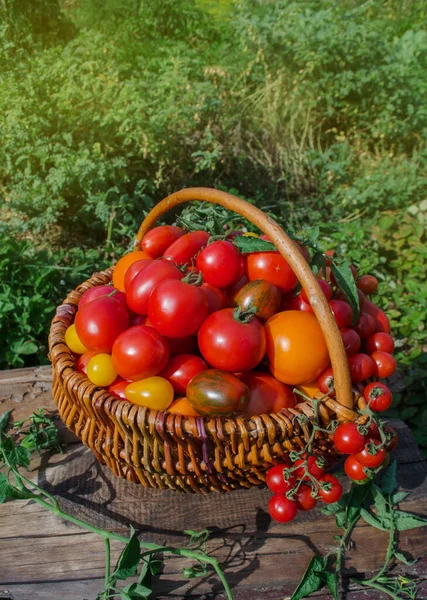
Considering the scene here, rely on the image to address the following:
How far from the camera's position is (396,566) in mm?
1204

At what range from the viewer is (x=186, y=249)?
1.37 metres

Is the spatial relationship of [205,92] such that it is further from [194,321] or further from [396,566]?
[396,566]

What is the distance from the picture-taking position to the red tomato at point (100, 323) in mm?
1184

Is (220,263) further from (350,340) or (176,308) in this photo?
(350,340)

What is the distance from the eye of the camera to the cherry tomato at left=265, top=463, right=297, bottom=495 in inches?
42.4

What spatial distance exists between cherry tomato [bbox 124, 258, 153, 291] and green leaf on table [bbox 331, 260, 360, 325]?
1.65 ft

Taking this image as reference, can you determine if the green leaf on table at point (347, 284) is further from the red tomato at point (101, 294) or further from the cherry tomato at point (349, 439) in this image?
the red tomato at point (101, 294)

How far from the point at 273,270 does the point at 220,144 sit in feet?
7.40

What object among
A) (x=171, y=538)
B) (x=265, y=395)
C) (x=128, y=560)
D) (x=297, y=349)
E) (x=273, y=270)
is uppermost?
(x=273, y=270)

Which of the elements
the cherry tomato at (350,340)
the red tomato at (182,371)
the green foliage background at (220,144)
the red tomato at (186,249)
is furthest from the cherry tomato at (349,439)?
the green foliage background at (220,144)

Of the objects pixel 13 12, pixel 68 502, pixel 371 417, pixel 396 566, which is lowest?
pixel 396 566

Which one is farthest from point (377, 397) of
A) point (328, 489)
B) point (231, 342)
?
point (231, 342)

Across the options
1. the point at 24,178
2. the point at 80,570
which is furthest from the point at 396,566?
the point at 24,178

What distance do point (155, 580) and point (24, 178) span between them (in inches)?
90.8
